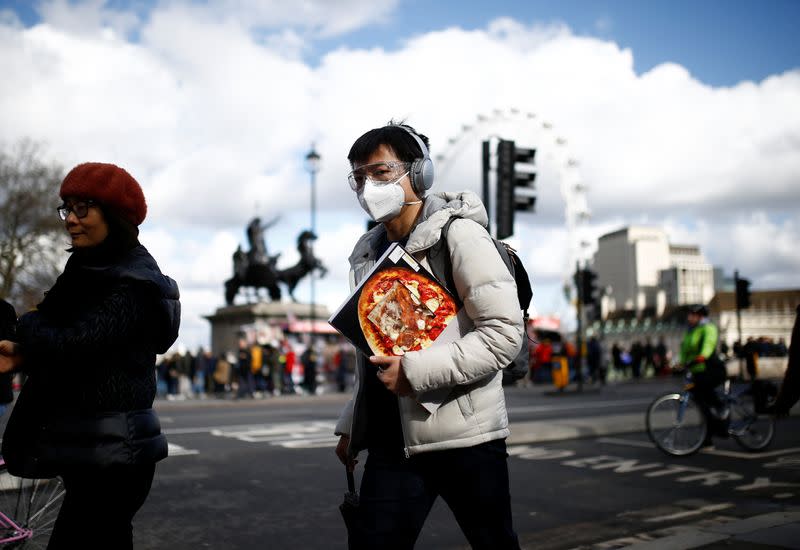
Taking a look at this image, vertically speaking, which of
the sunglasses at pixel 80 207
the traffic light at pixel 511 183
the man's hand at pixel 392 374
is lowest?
the man's hand at pixel 392 374

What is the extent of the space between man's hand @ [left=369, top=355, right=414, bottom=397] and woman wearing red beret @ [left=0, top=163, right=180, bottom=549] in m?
0.68

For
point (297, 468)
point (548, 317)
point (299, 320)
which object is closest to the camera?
point (297, 468)

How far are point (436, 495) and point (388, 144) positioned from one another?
1.13 m

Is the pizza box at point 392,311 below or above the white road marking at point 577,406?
above

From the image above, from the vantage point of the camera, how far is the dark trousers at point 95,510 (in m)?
2.32

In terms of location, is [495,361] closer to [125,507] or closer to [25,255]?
[125,507]

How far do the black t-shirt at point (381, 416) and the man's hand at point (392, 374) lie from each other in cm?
18

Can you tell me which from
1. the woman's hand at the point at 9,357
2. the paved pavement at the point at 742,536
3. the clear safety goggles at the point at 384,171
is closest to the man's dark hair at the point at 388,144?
the clear safety goggles at the point at 384,171

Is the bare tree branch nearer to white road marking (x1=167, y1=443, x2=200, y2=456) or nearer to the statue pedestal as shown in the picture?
the statue pedestal

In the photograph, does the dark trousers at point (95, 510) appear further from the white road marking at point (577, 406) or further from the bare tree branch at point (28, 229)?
the bare tree branch at point (28, 229)

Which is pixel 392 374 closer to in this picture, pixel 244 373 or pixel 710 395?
pixel 710 395

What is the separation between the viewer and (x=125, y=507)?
7.94 ft

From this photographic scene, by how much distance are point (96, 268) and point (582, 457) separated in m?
7.27

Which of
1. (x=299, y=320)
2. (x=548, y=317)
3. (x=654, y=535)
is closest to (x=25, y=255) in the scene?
(x=299, y=320)
